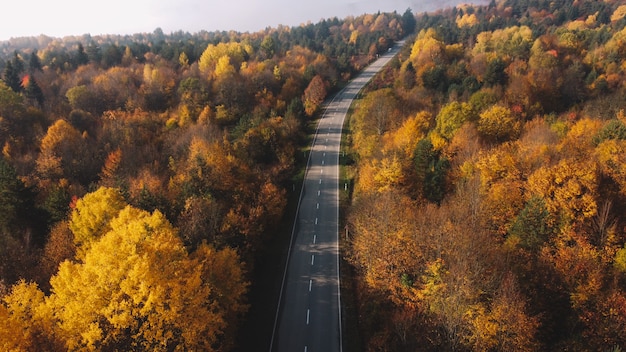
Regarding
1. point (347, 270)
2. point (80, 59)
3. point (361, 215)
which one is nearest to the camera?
point (361, 215)

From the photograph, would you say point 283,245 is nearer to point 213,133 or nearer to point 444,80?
point 213,133

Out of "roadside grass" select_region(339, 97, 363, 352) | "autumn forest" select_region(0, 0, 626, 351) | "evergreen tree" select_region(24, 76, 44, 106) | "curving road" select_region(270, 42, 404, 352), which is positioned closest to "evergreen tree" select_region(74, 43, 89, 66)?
"evergreen tree" select_region(24, 76, 44, 106)

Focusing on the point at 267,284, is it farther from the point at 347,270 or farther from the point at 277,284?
the point at 347,270

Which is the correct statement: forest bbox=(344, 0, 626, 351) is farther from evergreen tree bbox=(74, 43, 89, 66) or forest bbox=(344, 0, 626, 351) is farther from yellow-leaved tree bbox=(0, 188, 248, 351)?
evergreen tree bbox=(74, 43, 89, 66)

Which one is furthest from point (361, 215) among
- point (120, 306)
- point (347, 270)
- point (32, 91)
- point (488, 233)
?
point (32, 91)

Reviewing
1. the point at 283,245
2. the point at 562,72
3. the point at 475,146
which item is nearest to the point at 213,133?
the point at 283,245

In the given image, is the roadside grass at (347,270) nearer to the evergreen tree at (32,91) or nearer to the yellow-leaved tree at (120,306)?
the yellow-leaved tree at (120,306)

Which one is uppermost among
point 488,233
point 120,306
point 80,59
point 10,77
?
point 80,59

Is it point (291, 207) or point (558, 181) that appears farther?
point (291, 207)
